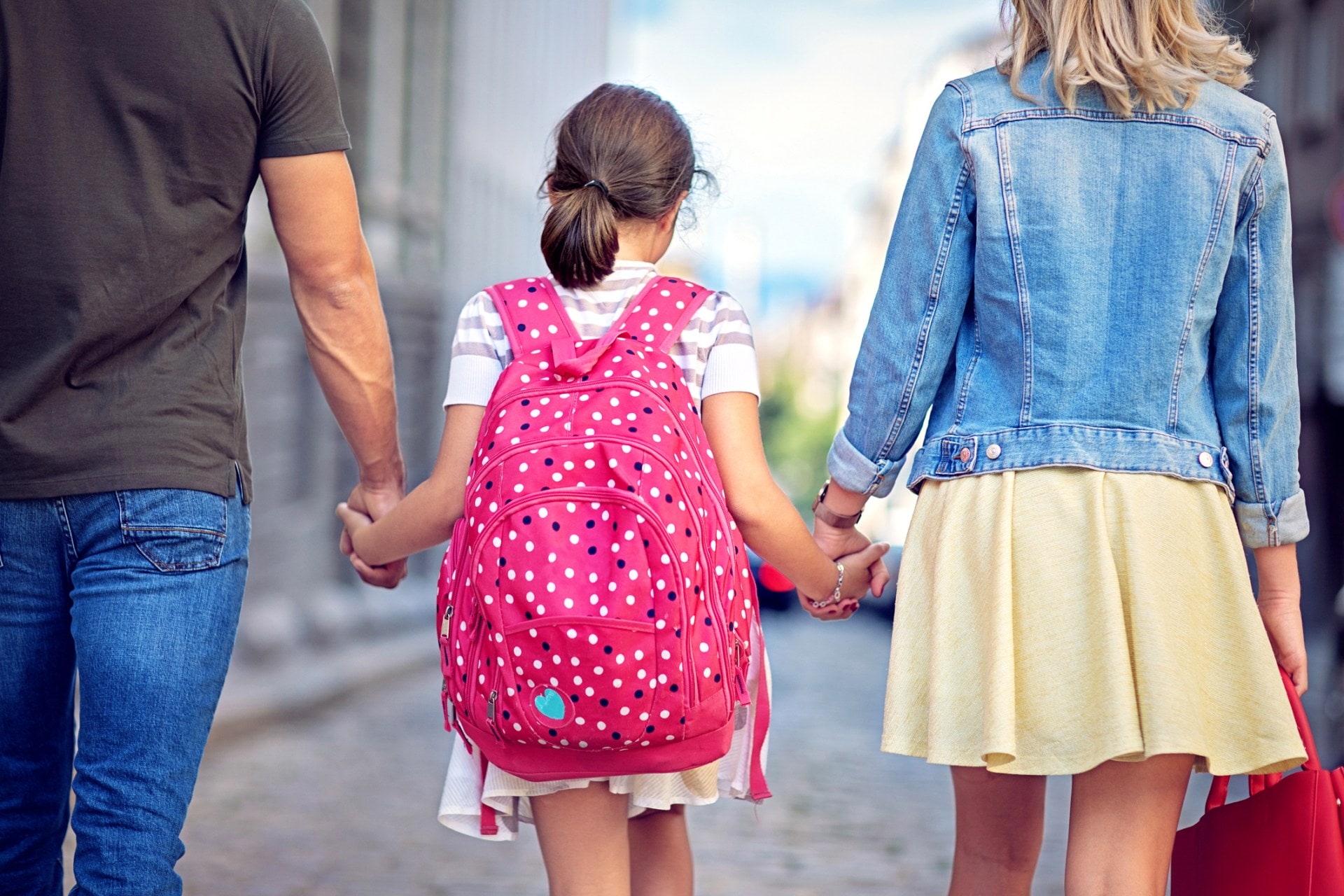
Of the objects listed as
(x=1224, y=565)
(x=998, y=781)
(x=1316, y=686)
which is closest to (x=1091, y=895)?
(x=998, y=781)

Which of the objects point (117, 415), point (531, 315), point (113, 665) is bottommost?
point (113, 665)

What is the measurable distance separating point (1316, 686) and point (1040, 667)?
1071 centimetres

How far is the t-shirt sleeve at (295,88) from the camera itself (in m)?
2.53

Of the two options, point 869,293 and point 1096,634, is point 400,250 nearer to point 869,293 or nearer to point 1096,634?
point 1096,634

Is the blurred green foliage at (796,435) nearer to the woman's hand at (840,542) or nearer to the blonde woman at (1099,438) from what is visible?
the woman's hand at (840,542)

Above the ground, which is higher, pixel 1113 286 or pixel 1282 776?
pixel 1113 286

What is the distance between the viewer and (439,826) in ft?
20.6

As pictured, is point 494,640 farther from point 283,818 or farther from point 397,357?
point 397,357

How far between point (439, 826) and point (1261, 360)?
4.48 m

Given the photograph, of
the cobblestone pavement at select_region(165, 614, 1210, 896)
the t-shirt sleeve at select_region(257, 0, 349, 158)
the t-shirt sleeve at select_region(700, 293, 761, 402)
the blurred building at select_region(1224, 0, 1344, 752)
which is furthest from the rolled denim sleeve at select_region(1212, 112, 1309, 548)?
the blurred building at select_region(1224, 0, 1344, 752)

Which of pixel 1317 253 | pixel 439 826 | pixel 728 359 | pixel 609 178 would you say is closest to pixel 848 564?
pixel 728 359

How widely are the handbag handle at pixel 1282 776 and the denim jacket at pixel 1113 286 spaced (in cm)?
27

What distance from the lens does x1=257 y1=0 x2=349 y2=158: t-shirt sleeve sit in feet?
8.31

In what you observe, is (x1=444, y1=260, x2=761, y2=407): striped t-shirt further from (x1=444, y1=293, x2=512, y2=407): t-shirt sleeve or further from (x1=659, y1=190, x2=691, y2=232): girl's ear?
(x1=659, y1=190, x2=691, y2=232): girl's ear
